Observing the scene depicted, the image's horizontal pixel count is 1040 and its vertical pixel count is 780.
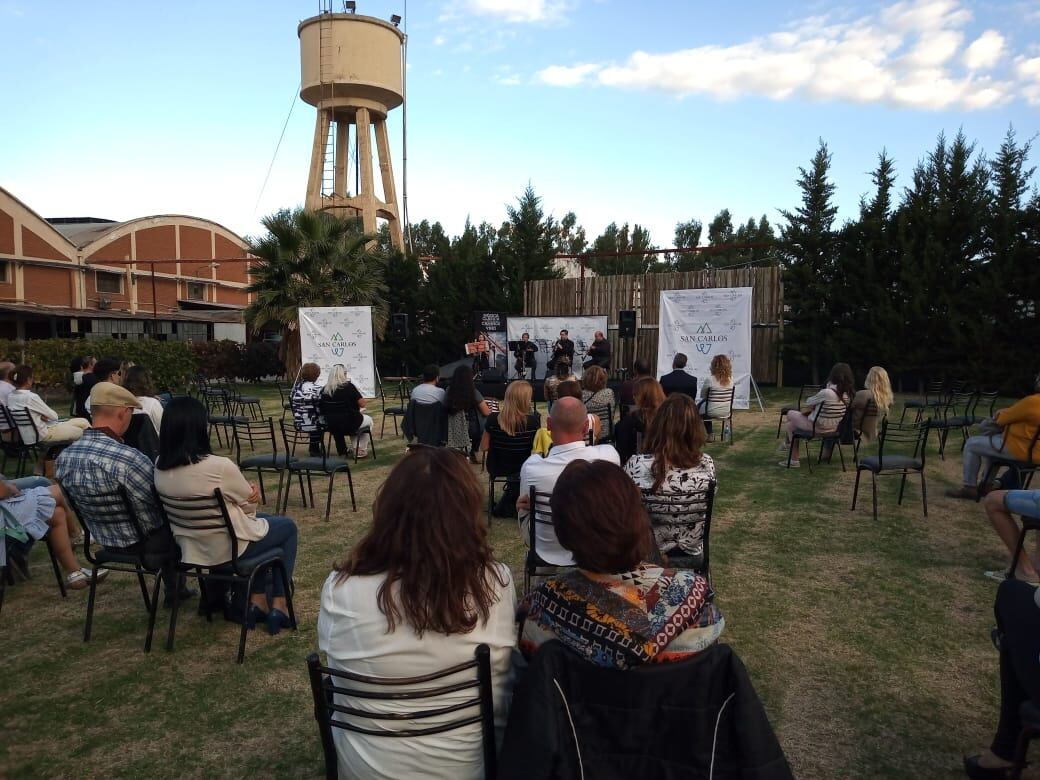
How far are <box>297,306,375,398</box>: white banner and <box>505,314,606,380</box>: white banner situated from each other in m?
4.03

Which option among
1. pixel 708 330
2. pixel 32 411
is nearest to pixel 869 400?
pixel 708 330

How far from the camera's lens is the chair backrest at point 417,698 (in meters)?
1.81

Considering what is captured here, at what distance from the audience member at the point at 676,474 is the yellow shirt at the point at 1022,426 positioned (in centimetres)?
303

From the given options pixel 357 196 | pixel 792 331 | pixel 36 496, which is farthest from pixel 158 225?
pixel 36 496

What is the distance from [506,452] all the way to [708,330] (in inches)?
336

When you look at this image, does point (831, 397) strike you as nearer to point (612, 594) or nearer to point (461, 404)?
point (461, 404)

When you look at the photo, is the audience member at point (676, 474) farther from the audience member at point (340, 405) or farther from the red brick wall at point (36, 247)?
the red brick wall at point (36, 247)

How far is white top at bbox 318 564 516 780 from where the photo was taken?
1833mm

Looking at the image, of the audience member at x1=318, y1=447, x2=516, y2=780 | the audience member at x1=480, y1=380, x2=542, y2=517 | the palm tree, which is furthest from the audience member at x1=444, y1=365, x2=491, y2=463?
the palm tree

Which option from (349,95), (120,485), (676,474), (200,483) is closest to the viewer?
(200,483)

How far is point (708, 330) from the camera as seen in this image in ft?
44.2

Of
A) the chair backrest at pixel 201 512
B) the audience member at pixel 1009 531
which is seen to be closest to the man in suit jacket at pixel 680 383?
the audience member at pixel 1009 531

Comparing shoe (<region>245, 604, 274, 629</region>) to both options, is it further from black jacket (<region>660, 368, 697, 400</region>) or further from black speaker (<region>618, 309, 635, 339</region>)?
black speaker (<region>618, 309, 635, 339</region>)

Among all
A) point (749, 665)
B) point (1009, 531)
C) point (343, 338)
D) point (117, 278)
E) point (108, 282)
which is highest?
point (117, 278)
